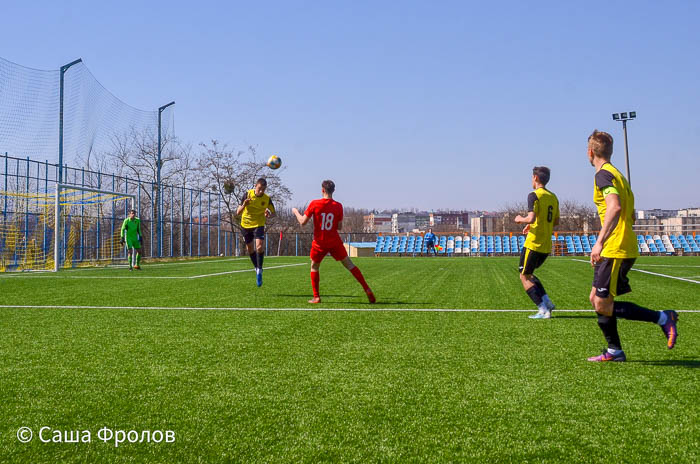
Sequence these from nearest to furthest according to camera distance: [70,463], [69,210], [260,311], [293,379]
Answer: [70,463] → [293,379] → [260,311] → [69,210]

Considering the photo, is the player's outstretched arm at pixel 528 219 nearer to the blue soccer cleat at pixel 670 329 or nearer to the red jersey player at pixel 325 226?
the blue soccer cleat at pixel 670 329

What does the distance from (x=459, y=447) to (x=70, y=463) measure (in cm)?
171

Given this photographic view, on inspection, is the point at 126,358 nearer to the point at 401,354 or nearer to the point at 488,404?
the point at 401,354

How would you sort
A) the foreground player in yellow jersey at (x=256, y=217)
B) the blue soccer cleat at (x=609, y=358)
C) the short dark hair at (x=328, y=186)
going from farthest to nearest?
1. the foreground player in yellow jersey at (x=256, y=217)
2. the short dark hair at (x=328, y=186)
3. the blue soccer cleat at (x=609, y=358)

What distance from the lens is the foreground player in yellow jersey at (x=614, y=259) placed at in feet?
13.6

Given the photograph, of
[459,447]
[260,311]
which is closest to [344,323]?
[260,311]

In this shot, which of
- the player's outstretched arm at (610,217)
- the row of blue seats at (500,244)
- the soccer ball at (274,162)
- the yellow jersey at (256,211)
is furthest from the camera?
the row of blue seats at (500,244)

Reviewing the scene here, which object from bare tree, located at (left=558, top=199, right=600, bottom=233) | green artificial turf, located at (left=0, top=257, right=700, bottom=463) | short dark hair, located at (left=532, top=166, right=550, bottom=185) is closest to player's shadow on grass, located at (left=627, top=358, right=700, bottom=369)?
green artificial turf, located at (left=0, top=257, right=700, bottom=463)

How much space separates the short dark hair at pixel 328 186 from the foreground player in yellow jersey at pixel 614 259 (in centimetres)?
438

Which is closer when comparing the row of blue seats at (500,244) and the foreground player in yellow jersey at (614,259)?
the foreground player in yellow jersey at (614,259)

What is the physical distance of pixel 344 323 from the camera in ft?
20.5

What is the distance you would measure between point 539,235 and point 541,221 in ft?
0.56

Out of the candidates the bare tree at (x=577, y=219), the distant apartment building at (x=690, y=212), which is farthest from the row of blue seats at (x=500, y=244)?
the distant apartment building at (x=690, y=212)

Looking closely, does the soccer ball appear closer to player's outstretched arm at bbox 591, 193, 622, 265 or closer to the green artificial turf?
the green artificial turf
